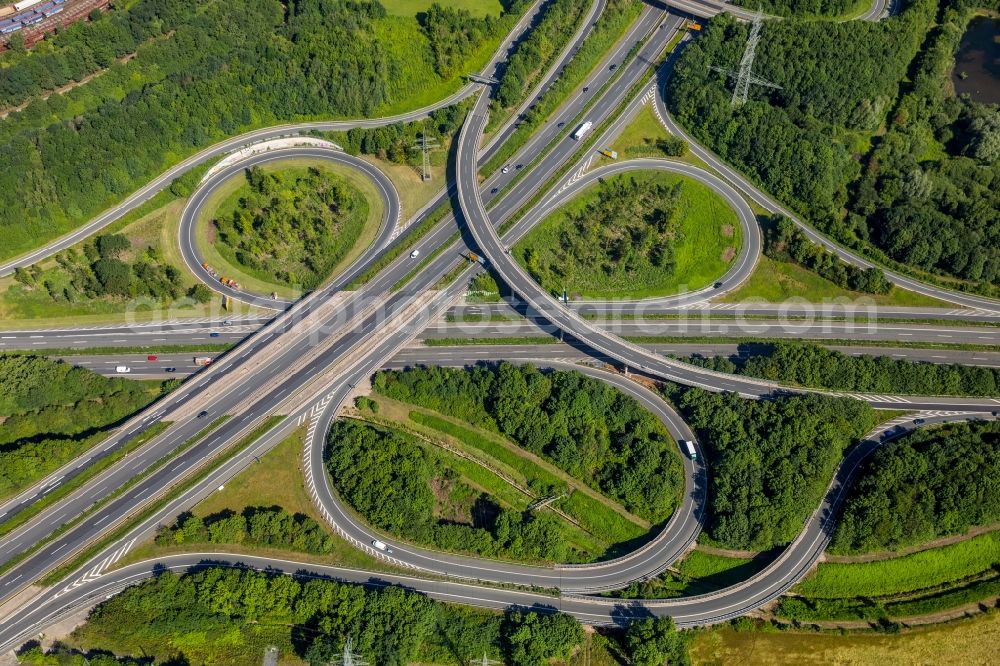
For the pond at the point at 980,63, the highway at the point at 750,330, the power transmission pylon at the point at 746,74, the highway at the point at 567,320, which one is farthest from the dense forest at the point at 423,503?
the pond at the point at 980,63

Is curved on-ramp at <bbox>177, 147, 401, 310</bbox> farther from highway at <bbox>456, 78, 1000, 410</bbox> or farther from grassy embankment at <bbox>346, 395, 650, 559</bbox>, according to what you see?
grassy embankment at <bbox>346, 395, 650, 559</bbox>

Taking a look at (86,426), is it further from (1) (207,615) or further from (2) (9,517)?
(1) (207,615)

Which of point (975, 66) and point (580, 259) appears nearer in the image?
point (580, 259)

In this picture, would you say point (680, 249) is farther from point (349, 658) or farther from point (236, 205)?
point (349, 658)

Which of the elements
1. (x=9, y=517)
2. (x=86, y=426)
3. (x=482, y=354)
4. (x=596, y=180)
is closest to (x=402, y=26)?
(x=596, y=180)

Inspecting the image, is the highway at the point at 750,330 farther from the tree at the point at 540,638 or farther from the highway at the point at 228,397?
the tree at the point at 540,638

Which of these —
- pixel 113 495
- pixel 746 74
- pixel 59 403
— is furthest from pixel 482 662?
pixel 746 74
